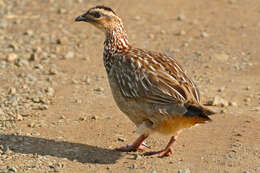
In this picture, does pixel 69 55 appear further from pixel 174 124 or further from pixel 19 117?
pixel 174 124

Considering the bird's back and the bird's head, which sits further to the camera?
the bird's head

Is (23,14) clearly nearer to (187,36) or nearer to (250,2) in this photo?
(187,36)

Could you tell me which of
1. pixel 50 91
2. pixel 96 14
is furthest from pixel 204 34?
pixel 96 14

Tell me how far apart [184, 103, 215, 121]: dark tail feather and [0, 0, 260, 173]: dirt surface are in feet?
2.43

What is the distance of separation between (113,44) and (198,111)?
6.62 ft

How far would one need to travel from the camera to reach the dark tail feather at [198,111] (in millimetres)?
6535

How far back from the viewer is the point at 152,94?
6.97m

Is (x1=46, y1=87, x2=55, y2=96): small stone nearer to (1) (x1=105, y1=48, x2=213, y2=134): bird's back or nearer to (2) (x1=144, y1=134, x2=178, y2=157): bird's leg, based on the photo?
(1) (x1=105, y1=48, x2=213, y2=134): bird's back

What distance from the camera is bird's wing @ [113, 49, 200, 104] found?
691 cm

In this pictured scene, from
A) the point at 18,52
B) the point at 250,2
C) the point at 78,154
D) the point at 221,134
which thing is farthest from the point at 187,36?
the point at 78,154

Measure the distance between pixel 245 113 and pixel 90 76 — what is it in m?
3.45

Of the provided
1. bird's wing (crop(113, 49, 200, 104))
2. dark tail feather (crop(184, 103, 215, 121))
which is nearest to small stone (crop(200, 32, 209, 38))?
bird's wing (crop(113, 49, 200, 104))

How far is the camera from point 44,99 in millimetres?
9461

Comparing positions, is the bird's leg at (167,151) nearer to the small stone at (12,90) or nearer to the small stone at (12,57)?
the small stone at (12,90)
